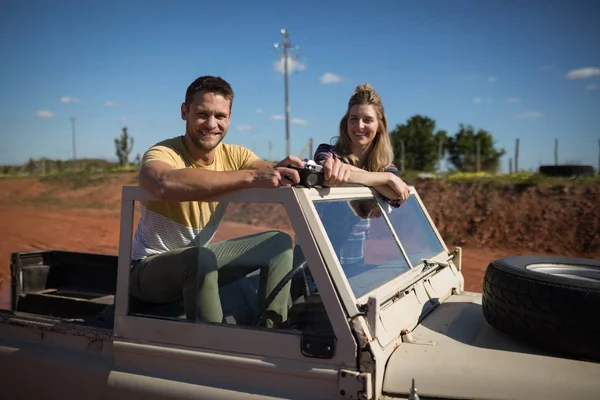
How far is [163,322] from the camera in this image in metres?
2.28

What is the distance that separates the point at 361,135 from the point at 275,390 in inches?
69.8

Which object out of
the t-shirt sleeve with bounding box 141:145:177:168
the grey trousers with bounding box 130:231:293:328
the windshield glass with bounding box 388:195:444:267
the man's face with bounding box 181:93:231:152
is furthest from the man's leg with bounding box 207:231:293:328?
the windshield glass with bounding box 388:195:444:267

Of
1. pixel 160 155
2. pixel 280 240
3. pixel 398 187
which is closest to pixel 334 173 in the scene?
pixel 280 240

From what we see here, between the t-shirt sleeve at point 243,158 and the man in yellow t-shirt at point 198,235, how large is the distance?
375mm

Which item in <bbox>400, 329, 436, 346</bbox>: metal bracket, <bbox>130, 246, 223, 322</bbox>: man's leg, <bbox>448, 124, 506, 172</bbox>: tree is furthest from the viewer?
<bbox>448, 124, 506, 172</bbox>: tree

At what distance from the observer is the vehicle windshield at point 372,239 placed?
223cm

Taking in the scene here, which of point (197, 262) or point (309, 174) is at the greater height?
point (309, 174)

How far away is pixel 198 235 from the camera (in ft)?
8.10

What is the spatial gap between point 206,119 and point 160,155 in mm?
331

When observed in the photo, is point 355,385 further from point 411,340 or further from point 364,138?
point 364,138

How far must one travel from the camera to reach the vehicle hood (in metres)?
1.79

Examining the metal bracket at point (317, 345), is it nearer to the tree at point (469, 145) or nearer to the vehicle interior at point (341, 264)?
the vehicle interior at point (341, 264)

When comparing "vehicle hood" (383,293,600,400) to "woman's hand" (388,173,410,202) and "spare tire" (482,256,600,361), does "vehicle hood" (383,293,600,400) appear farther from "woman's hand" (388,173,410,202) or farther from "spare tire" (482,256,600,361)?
"woman's hand" (388,173,410,202)

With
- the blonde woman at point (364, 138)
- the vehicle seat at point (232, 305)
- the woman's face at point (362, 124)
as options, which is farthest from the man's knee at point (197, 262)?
the woman's face at point (362, 124)
